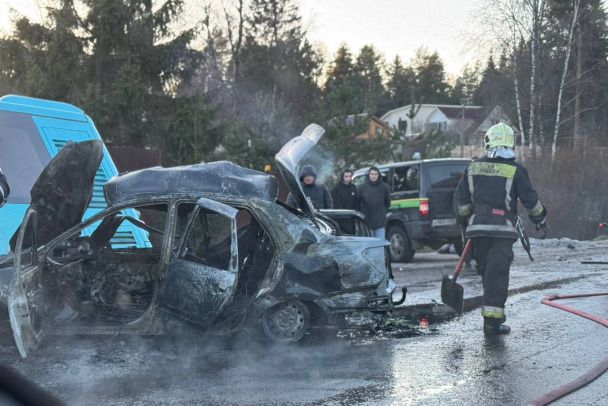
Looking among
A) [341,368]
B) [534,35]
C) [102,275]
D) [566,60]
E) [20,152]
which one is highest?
[534,35]

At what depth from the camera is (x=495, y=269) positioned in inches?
260

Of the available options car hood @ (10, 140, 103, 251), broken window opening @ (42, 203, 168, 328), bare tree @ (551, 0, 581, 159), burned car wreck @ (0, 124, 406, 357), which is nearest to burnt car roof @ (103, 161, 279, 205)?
burned car wreck @ (0, 124, 406, 357)

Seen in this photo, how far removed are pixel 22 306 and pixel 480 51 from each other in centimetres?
2850

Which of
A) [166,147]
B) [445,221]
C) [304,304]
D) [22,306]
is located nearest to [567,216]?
[445,221]

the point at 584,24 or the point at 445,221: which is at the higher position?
the point at 584,24

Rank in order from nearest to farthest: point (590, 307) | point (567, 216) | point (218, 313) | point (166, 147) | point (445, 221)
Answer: point (218, 313)
point (590, 307)
point (445, 221)
point (166, 147)
point (567, 216)

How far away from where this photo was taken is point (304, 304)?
6.23 metres

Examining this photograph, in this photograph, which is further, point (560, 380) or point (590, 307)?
point (590, 307)

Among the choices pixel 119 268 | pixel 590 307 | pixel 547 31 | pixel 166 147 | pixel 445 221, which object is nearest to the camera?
pixel 119 268

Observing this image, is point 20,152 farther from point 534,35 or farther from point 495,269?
point 534,35

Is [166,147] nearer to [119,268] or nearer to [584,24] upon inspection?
[119,268]

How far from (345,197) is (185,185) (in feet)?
19.9

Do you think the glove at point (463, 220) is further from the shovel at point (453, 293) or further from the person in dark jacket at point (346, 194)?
the person in dark jacket at point (346, 194)

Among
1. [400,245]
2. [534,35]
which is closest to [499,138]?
[400,245]
